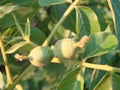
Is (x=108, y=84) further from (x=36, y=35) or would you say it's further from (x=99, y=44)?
(x=36, y=35)

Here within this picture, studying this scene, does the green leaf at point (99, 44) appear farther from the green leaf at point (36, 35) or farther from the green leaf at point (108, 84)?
the green leaf at point (36, 35)

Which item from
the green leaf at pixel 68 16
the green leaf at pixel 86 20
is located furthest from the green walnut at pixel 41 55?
the green leaf at pixel 68 16

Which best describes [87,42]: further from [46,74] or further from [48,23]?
[46,74]

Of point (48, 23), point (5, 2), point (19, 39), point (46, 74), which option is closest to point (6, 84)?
point (19, 39)

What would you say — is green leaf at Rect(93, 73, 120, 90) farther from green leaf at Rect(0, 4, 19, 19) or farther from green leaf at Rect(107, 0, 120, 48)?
green leaf at Rect(0, 4, 19, 19)

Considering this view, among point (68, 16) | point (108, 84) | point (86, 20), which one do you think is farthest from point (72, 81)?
point (68, 16)

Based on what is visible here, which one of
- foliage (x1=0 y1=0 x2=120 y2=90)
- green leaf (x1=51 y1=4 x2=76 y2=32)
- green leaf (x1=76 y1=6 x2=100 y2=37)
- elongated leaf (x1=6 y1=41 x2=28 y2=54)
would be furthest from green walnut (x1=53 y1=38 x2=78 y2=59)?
green leaf (x1=51 y1=4 x2=76 y2=32)
